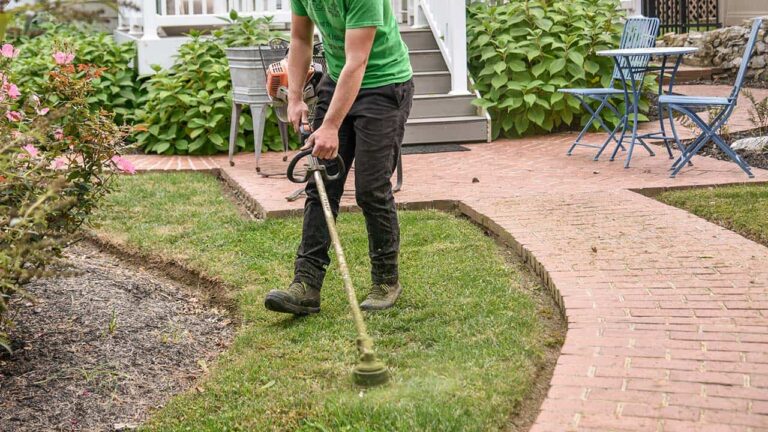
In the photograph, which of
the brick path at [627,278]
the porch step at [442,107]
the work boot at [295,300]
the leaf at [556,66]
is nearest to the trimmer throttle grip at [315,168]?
the work boot at [295,300]

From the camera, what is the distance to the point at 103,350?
4.37 meters

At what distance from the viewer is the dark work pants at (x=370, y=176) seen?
4.45 meters

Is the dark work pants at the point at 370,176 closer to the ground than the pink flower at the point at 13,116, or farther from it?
closer to the ground

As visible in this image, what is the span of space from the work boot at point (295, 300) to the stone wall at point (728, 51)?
430 inches

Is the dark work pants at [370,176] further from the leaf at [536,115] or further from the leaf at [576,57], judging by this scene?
the leaf at [576,57]

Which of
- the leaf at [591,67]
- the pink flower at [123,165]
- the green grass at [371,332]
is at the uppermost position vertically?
the pink flower at [123,165]

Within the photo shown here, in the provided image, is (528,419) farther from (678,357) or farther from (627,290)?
(627,290)

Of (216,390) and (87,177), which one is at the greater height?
(87,177)

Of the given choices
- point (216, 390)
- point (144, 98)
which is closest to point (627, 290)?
point (216, 390)

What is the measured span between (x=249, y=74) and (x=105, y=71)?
9.57 feet

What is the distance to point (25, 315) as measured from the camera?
4699mm

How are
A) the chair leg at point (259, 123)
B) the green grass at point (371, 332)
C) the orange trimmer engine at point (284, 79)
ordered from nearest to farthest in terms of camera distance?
the green grass at point (371, 332), the orange trimmer engine at point (284, 79), the chair leg at point (259, 123)

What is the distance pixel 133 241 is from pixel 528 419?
339cm

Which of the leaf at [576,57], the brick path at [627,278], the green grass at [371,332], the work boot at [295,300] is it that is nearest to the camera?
the brick path at [627,278]
